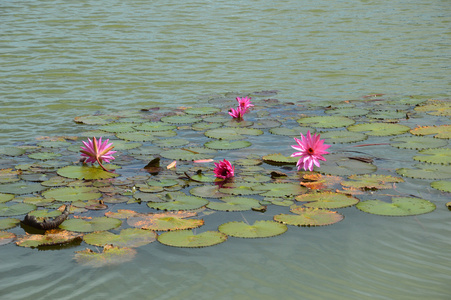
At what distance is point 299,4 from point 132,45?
7091 mm

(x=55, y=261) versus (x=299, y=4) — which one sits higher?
(x=299, y=4)

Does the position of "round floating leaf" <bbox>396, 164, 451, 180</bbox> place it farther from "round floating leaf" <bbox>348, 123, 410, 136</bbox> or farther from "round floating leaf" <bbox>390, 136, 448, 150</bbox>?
"round floating leaf" <bbox>348, 123, 410, 136</bbox>

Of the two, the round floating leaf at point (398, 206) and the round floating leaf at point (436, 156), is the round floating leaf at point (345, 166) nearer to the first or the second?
the round floating leaf at point (436, 156)

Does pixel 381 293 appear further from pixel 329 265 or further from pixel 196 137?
pixel 196 137

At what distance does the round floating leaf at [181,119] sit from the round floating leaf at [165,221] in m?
2.89

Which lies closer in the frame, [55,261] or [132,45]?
[55,261]

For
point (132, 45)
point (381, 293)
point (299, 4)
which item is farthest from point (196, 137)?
point (299, 4)

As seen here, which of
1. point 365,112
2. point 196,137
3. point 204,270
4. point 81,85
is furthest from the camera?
point 81,85

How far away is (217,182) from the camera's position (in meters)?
4.65

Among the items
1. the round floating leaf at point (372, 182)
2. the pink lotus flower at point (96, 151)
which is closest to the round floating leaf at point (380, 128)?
the round floating leaf at point (372, 182)

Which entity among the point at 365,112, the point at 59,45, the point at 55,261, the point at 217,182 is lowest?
the point at 55,261

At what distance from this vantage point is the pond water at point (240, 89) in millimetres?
3211

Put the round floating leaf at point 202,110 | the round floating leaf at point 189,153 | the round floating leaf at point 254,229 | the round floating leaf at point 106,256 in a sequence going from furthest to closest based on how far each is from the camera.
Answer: the round floating leaf at point 202,110, the round floating leaf at point 189,153, the round floating leaf at point 254,229, the round floating leaf at point 106,256

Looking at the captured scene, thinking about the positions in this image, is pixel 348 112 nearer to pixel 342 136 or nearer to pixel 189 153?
pixel 342 136
